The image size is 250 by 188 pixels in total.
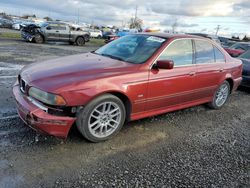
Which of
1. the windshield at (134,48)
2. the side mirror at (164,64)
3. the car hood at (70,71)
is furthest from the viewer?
the windshield at (134,48)

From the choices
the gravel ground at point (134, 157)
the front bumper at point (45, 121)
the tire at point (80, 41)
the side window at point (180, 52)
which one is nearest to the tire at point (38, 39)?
the tire at point (80, 41)

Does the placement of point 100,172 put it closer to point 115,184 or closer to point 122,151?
point 115,184

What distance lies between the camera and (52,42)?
2095 centimetres

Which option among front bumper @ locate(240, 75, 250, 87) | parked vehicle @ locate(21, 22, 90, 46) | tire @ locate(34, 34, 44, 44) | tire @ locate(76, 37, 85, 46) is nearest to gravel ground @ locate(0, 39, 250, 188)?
front bumper @ locate(240, 75, 250, 87)

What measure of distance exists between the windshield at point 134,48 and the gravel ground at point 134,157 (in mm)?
1129

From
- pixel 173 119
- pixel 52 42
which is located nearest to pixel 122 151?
pixel 173 119

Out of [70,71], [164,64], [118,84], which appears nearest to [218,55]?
[164,64]

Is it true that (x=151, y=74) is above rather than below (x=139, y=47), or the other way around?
below

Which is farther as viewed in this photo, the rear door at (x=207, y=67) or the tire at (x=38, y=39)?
the tire at (x=38, y=39)

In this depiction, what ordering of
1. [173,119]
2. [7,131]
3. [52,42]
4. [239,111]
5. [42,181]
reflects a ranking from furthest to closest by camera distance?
[52,42], [239,111], [173,119], [7,131], [42,181]

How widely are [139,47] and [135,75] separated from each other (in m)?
0.84

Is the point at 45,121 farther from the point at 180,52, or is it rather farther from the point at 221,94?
the point at 221,94

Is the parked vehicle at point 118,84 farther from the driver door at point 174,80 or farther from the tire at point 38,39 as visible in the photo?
the tire at point 38,39

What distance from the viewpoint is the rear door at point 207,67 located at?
4.96 metres
